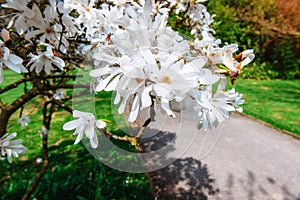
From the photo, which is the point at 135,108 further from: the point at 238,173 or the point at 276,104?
the point at 276,104

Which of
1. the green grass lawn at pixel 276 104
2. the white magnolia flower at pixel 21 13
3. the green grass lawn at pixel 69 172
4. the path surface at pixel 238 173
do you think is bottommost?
the green grass lawn at pixel 69 172

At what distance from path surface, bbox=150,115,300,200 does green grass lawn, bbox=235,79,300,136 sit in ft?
2.78

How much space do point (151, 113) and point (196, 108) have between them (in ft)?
0.50

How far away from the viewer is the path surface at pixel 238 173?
358 cm

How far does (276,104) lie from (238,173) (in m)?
4.59

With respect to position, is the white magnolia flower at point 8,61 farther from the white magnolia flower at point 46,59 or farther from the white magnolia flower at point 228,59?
the white magnolia flower at point 228,59

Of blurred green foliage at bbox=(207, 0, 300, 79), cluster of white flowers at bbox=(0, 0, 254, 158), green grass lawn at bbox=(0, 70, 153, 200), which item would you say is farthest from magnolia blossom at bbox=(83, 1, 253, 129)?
blurred green foliage at bbox=(207, 0, 300, 79)

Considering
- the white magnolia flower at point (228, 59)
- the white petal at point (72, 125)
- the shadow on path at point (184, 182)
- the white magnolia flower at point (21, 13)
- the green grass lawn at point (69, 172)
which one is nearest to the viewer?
the white magnolia flower at point (228, 59)

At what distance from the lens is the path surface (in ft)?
11.7

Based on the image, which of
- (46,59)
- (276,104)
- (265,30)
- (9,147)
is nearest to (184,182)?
(9,147)

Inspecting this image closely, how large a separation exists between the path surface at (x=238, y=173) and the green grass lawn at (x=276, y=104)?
848 mm

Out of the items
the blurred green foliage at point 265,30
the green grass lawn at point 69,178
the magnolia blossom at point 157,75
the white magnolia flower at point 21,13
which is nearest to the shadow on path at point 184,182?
the green grass lawn at point 69,178

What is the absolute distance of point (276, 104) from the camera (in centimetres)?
795

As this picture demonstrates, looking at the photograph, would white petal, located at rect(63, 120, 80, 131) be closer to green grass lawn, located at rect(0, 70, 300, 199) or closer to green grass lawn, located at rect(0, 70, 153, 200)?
green grass lawn, located at rect(0, 70, 300, 199)
